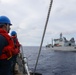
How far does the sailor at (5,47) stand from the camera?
4410mm

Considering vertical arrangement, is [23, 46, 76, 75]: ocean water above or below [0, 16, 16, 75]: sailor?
below

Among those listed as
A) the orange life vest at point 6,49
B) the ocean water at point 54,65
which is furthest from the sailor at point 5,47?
the ocean water at point 54,65

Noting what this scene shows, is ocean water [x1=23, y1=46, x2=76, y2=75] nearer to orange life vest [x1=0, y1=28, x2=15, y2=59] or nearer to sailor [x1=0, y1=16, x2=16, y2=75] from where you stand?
sailor [x1=0, y1=16, x2=16, y2=75]

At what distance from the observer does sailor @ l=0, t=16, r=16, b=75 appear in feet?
14.5

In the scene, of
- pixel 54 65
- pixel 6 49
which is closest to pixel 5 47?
pixel 6 49

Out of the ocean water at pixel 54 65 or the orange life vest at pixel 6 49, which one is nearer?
the orange life vest at pixel 6 49

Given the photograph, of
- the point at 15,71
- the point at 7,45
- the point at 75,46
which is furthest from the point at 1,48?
the point at 75,46

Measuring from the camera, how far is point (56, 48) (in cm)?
10450

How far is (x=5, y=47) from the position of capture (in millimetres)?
4418

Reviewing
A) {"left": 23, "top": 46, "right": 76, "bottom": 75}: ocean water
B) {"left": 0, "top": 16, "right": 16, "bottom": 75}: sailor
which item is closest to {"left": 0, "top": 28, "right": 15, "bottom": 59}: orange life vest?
{"left": 0, "top": 16, "right": 16, "bottom": 75}: sailor

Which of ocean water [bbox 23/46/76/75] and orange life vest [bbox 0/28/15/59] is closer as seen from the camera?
orange life vest [bbox 0/28/15/59]

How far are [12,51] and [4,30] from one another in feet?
1.33

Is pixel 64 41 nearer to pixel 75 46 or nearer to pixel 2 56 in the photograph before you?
pixel 75 46

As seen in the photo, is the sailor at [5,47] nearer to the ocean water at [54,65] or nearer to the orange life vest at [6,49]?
the orange life vest at [6,49]
